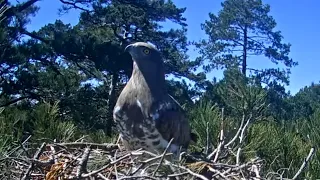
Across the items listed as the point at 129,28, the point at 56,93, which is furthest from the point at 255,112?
the point at 129,28

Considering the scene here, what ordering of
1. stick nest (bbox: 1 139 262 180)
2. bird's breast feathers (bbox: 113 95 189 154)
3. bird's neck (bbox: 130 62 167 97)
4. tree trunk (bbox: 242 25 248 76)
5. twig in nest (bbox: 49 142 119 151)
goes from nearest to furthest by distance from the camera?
stick nest (bbox: 1 139 262 180)
twig in nest (bbox: 49 142 119 151)
bird's breast feathers (bbox: 113 95 189 154)
bird's neck (bbox: 130 62 167 97)
tree trunk (bbox: 242 25 248 76)

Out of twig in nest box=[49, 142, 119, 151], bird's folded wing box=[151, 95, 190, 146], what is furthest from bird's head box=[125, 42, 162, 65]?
twig in nest box=[49, 142, 119, 151]

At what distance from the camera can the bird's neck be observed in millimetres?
2746

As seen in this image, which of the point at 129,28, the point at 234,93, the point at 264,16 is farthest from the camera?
the point at 264,16

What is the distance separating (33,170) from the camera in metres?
1.74

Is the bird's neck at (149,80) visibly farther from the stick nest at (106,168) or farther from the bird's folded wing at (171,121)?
the stick nest at (106,168)

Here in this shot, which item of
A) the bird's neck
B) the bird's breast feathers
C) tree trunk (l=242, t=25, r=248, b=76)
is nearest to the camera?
the bird's breast feathers

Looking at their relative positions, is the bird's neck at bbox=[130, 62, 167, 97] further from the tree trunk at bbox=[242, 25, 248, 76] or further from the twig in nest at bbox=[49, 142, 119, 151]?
the tree trunk at bbox=[242, 25, 248, 76]

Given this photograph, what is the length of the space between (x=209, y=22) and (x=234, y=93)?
18.4m

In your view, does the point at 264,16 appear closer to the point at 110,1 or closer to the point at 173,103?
the point at 110,1

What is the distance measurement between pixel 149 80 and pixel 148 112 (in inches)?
8.1

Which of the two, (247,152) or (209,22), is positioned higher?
(209,22)

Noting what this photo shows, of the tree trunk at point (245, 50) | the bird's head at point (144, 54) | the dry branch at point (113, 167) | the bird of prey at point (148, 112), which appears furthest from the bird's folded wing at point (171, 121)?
the tree trunk at point (245, 50)

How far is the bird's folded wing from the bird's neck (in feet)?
0.21
